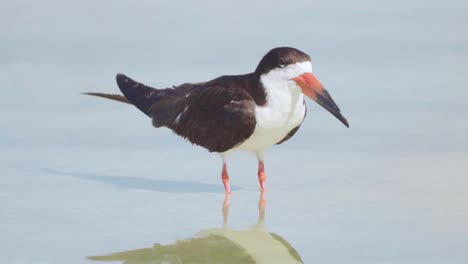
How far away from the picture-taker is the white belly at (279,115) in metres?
8.01

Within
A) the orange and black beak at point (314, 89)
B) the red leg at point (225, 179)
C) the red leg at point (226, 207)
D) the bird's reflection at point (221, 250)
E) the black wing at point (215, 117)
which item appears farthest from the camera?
the red leg at point (225, 179)

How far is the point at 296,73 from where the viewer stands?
Result: 25.9 feet

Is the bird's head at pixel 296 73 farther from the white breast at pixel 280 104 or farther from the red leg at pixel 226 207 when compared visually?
the red leg at pixel 226 207

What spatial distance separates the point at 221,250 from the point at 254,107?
65.9 inches

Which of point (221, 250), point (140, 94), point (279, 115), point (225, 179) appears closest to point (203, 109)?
point (225, 179)

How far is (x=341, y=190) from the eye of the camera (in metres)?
8.16

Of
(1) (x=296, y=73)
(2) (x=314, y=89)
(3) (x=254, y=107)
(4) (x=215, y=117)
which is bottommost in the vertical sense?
(4) (x=215, y=117)

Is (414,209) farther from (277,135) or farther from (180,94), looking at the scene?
(180,94)

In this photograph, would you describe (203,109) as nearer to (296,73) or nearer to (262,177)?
(262,177)

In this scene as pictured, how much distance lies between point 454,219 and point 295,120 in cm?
148

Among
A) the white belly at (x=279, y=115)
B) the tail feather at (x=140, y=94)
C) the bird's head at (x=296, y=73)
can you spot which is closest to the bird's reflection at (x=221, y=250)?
the white belly at (x=279, y=115)

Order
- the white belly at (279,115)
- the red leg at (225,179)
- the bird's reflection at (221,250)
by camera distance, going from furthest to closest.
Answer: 1. the red leg at (225,179)
2. the white belly at (279,115)
3. the bird's reflection at (221,250)

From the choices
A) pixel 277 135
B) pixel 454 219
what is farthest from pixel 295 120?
pixel 454 219

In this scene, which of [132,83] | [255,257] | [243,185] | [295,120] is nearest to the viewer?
[255,257]
